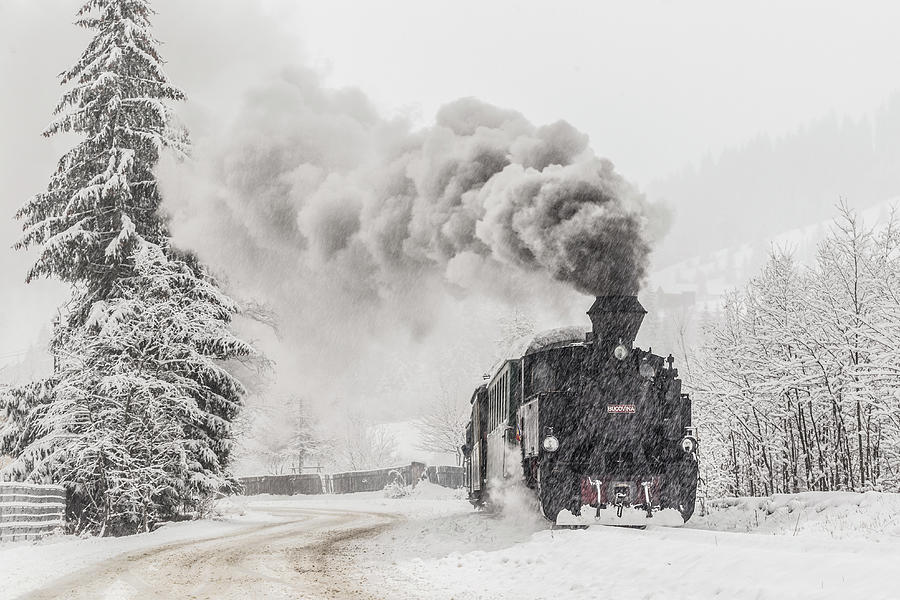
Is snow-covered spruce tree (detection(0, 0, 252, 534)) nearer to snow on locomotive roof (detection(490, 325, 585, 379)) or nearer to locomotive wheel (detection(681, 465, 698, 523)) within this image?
snow on locomotive roof (detection(490, 325, 585, 379))

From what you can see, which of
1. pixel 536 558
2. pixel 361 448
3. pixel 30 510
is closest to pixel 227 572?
pixel 536 558

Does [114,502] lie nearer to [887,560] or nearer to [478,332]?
[887,560]

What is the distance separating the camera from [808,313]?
931 inches

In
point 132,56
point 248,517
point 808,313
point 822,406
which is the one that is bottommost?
point 248,517

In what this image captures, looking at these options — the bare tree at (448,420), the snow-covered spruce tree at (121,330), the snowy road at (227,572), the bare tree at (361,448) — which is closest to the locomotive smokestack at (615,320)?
the snowy road at (227,572)

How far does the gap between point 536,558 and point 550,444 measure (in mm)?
2335

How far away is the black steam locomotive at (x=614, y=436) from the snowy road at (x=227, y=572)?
3.52m

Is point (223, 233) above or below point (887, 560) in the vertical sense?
above

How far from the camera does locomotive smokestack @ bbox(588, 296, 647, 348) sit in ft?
43.8

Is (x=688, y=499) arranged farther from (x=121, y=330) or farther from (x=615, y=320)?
(x=121, y=330)

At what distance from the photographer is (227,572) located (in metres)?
11.1

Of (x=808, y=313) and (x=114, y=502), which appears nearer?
(x=114, y=502)

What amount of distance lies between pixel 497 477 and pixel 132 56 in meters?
13.4

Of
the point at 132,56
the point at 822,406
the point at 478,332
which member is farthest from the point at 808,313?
the point at 478,332
